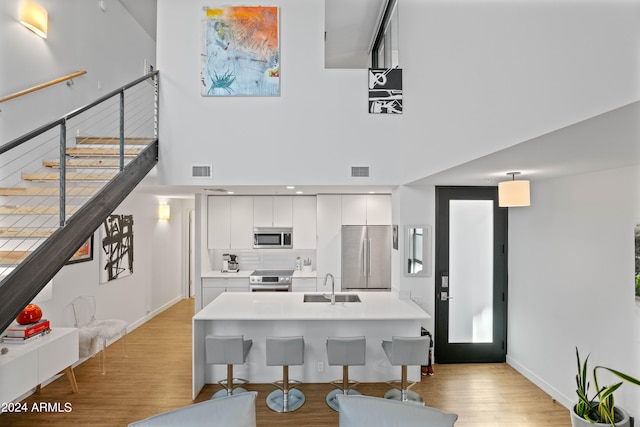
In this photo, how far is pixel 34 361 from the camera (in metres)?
3.01

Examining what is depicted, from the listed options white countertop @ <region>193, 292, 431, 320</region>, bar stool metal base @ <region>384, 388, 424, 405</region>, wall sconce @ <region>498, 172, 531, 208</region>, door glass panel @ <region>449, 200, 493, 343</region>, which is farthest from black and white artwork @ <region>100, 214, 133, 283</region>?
wall sconce @ <region>498, 172, 531, 208</region>

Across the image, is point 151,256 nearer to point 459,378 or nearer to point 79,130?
point 79,130

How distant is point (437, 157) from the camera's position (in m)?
3.23

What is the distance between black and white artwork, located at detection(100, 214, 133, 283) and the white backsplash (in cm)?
147

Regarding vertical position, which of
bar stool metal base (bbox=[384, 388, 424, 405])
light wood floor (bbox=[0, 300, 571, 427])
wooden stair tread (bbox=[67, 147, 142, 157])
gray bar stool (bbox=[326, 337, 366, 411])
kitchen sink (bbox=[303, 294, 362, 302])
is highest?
wooden stair tread (bbox=[67, 147, 142, 157])

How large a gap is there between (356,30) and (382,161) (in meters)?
2.97

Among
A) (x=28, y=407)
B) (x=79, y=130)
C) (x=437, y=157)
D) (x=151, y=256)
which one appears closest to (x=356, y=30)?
(x=437, y=157)

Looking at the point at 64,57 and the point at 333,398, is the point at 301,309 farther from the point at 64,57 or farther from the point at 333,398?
the point at 64,57

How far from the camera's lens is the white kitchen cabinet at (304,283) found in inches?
237

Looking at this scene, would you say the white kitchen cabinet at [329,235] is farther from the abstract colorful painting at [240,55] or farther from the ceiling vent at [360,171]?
the abstract colorful painting at [240,55]

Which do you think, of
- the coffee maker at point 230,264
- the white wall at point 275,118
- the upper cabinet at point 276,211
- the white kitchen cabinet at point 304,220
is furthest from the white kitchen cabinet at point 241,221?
the white wall at point 275,118

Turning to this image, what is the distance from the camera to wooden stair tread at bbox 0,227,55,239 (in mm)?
2824

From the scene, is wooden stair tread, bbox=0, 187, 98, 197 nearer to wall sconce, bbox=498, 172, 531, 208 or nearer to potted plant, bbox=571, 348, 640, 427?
wall sconce, bbox=498, 172, 531, 208

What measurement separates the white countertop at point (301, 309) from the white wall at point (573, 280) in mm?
1339
